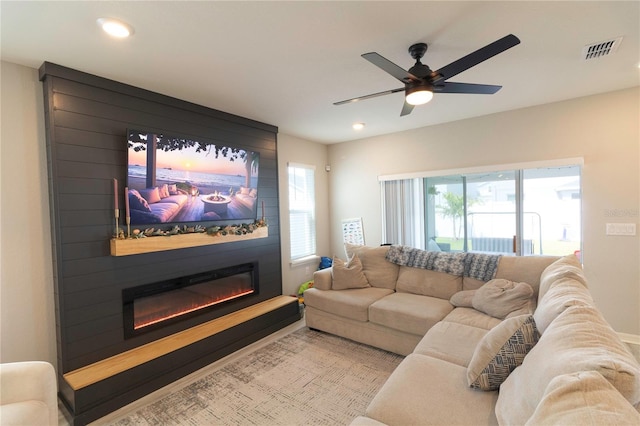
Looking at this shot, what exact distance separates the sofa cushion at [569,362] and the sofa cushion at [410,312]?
134 cm

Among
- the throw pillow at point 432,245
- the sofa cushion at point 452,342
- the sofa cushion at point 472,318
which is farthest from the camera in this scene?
the throw pillow at point 432,245

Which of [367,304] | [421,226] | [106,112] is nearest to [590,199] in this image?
[421,226]

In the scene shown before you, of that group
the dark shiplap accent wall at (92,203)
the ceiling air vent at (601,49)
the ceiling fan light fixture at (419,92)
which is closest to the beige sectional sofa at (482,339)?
the ceiling fan light fixture at (419,92)

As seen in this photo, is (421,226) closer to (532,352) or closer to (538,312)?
(538,312)

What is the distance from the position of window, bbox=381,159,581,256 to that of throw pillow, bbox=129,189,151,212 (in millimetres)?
3406

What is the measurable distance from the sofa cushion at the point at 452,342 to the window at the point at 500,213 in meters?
2.05

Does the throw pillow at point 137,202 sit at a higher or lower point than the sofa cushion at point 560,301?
higher

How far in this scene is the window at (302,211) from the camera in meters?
4.77

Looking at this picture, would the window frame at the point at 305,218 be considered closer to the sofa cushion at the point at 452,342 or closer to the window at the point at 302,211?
the window at the point at 302,211

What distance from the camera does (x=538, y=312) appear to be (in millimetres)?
1782

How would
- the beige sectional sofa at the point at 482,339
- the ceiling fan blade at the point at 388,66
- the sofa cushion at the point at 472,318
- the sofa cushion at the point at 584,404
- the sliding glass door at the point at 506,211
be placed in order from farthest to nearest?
the sliding glass door at the point at 506,211, the sofa cushion at the point at 472,318, the ceiling fan blade at the point at 388,66, the beige sectional sofa at the point at 482,339, the sofa cushion at the point at 584,404

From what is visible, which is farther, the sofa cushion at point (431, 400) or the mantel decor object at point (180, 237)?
the mantel decor object at point (180, 237)

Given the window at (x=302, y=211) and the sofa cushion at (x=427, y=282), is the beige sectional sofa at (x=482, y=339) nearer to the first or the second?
the sofa cushion at (x=427, y=282)

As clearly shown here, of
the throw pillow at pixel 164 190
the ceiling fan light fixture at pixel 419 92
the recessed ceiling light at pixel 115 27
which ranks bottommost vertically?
the throw pillow at pixel 164 190
